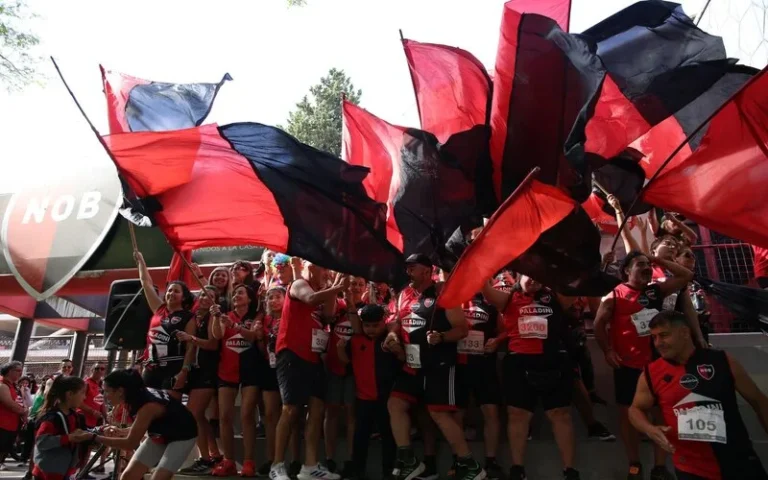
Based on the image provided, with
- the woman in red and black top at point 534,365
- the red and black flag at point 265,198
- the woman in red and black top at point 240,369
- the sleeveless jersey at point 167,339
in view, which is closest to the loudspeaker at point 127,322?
the sleeveless jersey at point 167,339

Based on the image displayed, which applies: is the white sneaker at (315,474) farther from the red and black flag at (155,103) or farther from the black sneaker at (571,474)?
the red and black flag at (155,103)

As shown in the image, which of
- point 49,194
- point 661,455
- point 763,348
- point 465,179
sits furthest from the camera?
point 49,194

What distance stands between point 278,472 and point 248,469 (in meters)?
0.46

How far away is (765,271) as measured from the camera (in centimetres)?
556

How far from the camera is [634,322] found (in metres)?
4.55

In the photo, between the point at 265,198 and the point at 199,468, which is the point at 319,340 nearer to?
the point at 265,198

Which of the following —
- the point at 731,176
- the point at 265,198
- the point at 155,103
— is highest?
the point at 155,103

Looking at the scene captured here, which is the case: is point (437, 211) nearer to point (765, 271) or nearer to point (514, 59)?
point (514, 59)

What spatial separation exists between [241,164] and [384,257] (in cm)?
150

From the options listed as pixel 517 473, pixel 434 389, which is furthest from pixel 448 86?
pixel 517 473

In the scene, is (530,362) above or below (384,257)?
below

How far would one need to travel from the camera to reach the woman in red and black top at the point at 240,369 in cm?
511

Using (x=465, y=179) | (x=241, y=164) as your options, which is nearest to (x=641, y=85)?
(x=465, y=179)

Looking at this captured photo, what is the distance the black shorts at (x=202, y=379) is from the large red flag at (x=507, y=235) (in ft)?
9.68
